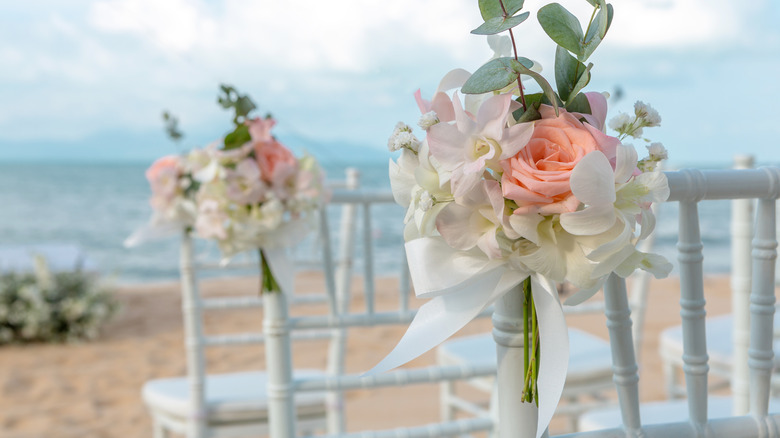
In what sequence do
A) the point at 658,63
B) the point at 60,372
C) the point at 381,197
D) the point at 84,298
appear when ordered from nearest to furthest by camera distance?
the point at 381,197
the point at 60,372
the point at 84,298
the point at 658,63

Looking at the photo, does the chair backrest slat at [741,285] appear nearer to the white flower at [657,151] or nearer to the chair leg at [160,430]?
the white flower at [657,151]

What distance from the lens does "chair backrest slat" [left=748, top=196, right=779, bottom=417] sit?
2.37ft

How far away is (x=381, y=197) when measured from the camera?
53.7 inches

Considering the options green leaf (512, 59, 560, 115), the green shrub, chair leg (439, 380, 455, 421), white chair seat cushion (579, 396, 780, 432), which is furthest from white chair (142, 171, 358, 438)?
the green shrub

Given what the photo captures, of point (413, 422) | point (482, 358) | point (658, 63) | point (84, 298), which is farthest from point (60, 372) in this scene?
point (658, 63)

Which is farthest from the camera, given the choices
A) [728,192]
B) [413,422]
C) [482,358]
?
[413,422]

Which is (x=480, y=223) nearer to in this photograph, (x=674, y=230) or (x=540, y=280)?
(x=540, y=280)

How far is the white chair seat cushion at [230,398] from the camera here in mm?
1707

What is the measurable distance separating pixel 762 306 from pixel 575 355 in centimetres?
129

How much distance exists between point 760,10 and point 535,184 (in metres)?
12.6

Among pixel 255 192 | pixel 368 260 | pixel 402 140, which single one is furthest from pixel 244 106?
pixel 402 140

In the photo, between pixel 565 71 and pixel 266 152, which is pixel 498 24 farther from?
pixel 266 152

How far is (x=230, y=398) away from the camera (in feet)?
5.71

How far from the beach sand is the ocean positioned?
0.68 meters
